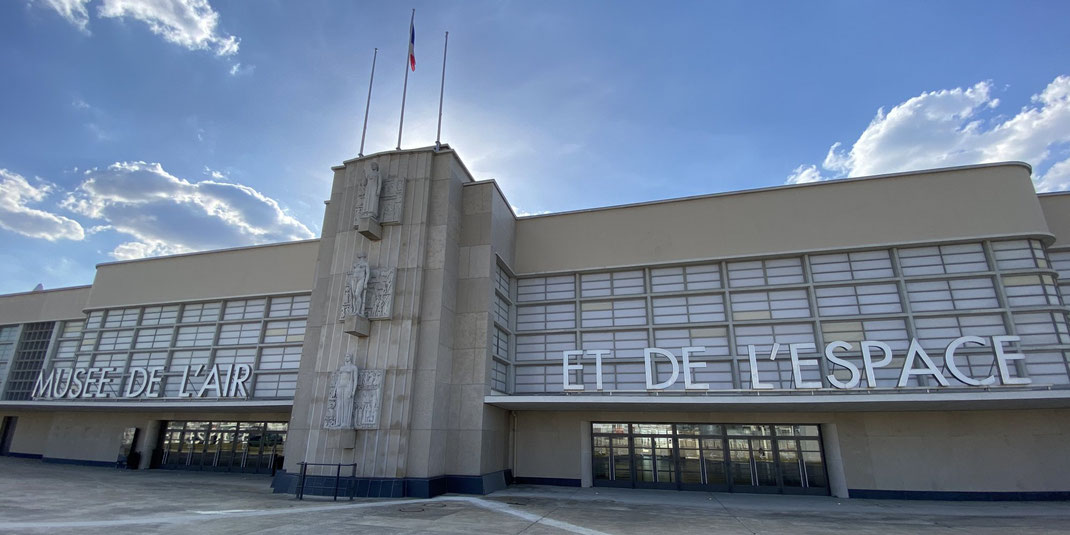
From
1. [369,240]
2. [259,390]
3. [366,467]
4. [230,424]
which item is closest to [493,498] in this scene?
[366,467]

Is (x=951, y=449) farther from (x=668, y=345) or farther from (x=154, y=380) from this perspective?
(x=154, y=380)

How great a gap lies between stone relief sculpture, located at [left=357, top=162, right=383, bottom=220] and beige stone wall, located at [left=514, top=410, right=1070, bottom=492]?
17565 millimetres

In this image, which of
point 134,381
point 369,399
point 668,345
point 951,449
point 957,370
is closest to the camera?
point 957,370

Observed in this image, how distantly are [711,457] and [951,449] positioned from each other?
27.7 feet

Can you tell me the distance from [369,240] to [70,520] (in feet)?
40.8

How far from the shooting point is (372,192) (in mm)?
21141

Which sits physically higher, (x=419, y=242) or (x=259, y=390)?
(x=419, y=242)

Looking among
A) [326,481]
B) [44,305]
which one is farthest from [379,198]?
[44,305]

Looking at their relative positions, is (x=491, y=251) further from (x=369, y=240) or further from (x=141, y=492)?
(x=141, y=492)

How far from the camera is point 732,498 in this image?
61.5ft

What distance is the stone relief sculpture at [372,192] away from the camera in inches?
822

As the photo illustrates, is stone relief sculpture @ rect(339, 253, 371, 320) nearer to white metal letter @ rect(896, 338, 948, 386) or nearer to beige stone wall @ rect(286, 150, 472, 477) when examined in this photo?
beige stone wall @ rect(286, 150, 472, 477)

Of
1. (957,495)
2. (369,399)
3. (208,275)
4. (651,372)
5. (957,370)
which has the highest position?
(208,275)

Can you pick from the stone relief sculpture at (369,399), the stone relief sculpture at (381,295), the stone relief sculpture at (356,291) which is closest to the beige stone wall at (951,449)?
the stone relief sculpture at (369,399)
